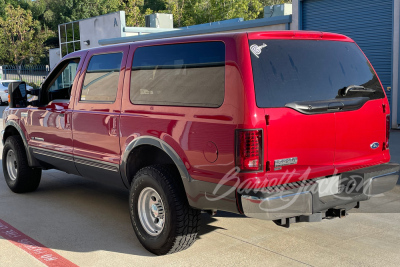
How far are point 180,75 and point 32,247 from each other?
2.29 meters

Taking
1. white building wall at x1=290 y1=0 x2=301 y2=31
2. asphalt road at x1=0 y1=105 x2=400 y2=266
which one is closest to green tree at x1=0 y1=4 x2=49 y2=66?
white building wall at x1=290 y1=0 x2=301 y2=31

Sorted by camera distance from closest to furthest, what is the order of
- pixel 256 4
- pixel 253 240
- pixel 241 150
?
pixel 241 150 → pixel 253 240 → pixel 256 4

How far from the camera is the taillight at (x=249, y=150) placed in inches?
158

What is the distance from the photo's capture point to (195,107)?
4438mm

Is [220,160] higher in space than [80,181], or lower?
higher

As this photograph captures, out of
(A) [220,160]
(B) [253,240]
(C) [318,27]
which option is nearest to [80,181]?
(B) [253,240]

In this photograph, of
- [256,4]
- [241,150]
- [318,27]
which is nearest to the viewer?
[241,150]

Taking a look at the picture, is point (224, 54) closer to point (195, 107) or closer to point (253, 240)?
point (195, 107)

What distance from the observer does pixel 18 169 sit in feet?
23.6

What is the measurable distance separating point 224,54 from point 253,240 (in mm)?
1981

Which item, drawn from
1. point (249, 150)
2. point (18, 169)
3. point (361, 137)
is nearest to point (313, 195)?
point (249, 150)

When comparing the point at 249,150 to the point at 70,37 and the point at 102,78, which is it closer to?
the point at 102,78

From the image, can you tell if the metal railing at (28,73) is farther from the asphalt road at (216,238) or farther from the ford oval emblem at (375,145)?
the ford oval emblem at (375,145)

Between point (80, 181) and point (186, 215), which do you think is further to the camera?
point (80, 181)
